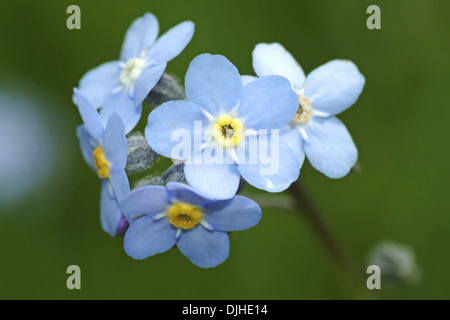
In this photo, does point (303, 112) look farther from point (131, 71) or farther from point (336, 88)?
point (131, 71)

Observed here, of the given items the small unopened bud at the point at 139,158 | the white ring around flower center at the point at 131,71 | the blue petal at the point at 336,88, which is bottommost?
the small unopened bud at the point at 139,158

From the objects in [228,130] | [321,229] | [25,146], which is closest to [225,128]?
[228,130]

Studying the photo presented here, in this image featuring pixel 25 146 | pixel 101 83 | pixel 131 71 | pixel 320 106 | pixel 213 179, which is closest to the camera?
pixel 213 179

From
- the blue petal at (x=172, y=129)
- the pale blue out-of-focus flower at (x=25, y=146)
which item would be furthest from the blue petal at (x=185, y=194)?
the pale blue out-of-focus flower at (x=25, y=146)

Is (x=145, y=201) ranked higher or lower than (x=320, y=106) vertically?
lower

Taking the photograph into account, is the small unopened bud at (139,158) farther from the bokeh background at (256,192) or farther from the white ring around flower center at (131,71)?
the bokeh background at (256,192)

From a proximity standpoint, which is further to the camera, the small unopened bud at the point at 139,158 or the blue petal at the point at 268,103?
the small unopened bud at the point at 139,158
